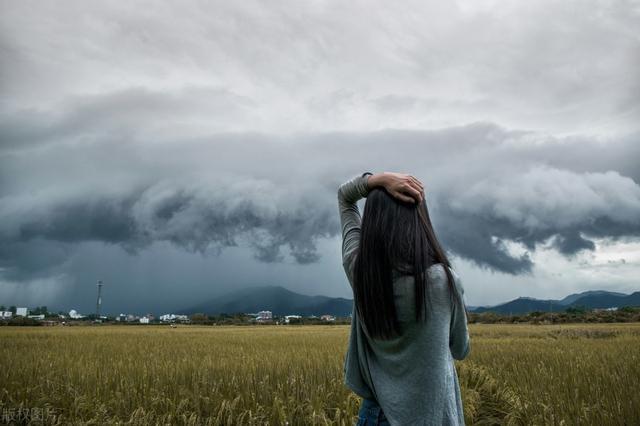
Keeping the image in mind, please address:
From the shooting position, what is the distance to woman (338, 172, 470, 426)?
1.63 metres

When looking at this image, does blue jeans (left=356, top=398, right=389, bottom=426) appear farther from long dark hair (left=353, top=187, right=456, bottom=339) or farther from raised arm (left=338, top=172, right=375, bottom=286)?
raised arm (left=338, top=172, right=375, bottom=286)

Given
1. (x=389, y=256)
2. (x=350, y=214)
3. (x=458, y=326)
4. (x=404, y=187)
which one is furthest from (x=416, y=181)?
(x=458, y=326)

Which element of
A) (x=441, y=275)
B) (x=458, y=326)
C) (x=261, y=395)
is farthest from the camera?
(x=261, y=395)

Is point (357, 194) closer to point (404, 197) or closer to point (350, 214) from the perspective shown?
point (350, 214)

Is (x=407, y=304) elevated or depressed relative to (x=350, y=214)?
depressed

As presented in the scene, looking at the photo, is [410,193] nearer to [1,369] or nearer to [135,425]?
[135,425]

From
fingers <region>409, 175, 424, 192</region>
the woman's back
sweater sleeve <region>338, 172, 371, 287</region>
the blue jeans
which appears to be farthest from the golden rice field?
fingers <region>409, 175, 424, 192</region>

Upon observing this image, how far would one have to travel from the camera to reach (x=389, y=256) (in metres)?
1.64

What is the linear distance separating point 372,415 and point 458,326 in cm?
48

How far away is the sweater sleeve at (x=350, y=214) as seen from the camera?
1.86 m

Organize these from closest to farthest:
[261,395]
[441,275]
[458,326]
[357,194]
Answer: [441,275], [458,326], [357,194], [261,395]

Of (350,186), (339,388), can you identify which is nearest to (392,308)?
(350,186)

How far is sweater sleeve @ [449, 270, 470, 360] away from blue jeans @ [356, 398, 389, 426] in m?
0.37

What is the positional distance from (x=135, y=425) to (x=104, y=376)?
2479mm
